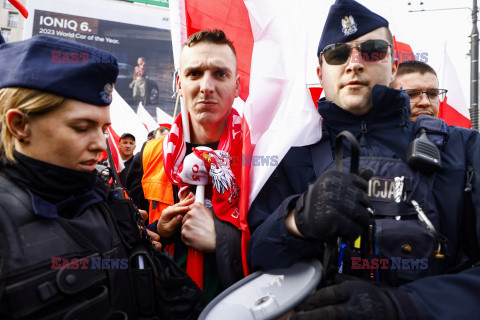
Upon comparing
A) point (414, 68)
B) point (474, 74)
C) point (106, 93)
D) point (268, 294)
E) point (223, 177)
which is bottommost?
point (268, 294)

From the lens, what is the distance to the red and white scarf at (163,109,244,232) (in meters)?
1.90

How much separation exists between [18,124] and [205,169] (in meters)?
0.93

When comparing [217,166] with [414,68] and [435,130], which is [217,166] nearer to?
[435,130]

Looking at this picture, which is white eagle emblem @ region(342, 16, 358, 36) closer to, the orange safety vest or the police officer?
the police officer

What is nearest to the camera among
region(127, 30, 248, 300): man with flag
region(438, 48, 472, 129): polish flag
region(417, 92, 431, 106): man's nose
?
region(127, 30, 248, 300): man with flag

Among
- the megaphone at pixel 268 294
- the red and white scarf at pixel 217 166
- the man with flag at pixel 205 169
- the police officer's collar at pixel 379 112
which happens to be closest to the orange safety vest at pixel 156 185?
the man with flag at pixel 205 169

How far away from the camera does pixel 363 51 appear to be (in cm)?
190

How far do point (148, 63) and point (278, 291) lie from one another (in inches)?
1072

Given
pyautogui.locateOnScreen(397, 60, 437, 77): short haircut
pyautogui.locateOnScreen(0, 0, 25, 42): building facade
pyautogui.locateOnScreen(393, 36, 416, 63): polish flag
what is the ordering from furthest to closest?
1. pyautogui.locateOnScreen(0, 0, 25, 42): building facade
2. pyautogui.locateOnScreen(393, 36, 416, 63): polish flag
3. pyautogui.locateOnScreen(397, 60, 437, 77): short haircut

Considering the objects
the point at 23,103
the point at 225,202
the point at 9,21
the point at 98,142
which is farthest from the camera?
the point at 9,21

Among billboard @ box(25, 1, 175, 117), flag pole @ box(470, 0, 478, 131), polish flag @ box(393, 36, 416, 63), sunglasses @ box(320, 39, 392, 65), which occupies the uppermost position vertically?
billboard @ box(25, 1, 175, 117)

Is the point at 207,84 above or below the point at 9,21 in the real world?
below

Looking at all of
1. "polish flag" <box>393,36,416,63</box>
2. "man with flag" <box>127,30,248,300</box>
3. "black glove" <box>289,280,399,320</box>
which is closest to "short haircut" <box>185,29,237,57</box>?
"man with flag" <box>127,30,248,300</box>

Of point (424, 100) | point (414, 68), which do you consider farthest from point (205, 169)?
point (414, 68)
